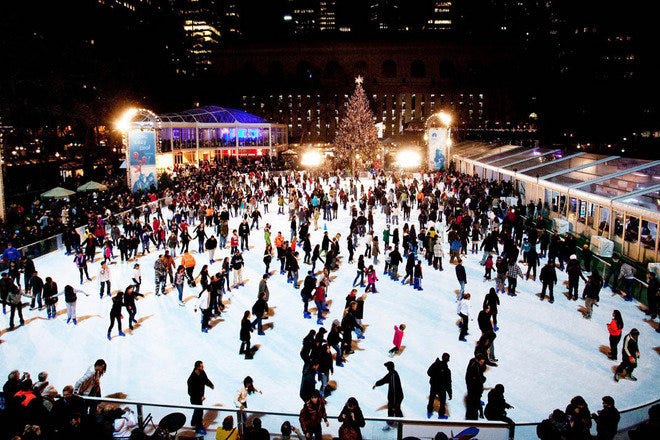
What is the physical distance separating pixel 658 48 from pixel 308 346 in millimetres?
47935

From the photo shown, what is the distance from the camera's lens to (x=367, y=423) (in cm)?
540

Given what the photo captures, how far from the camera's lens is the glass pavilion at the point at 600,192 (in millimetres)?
12383

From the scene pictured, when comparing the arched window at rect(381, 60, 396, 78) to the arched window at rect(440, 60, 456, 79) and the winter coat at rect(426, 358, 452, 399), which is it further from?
the winter coat at rect(426, 358, 452, 399)

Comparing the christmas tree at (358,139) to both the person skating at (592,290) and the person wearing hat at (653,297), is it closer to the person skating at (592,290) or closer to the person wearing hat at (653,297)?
the person skating at (592,290)

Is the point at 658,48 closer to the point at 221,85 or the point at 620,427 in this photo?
the point at 620,427

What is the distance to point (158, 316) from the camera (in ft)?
32.4

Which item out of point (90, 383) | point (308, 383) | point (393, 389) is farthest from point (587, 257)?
point (90, 383)

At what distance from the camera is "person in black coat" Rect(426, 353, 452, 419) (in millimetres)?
6199

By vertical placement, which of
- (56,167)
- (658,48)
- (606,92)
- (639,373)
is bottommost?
(639,373)

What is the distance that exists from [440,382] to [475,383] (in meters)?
0.44

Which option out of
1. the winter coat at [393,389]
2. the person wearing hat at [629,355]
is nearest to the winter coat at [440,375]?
the winter coat at [393,389]

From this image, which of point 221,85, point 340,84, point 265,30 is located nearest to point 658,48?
point 340,84

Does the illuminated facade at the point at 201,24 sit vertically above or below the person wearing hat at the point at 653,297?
above

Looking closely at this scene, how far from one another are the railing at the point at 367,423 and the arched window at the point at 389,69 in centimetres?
7524
